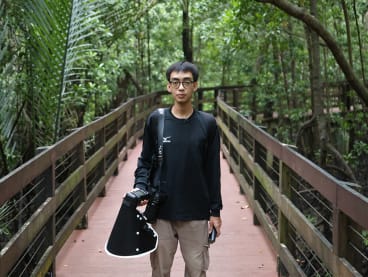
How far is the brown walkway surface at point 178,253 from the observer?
5.65 metres

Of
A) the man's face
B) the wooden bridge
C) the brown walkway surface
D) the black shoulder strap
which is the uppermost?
the man's face

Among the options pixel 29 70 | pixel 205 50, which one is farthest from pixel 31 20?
pixel 205 50

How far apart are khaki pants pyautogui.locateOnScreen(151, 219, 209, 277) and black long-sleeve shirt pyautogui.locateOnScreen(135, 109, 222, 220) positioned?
0.07m

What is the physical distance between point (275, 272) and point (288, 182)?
84 centimetres

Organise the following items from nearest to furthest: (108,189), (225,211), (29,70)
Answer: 1. (29,70)
2. (225,211)
3. (108,189)

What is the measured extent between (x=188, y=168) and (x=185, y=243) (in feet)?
1.52

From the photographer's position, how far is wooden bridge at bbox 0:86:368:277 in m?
3.59

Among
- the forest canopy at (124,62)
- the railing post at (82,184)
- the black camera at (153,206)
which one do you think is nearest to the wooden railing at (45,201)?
the railing post at (82,184)

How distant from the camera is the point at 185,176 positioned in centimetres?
379

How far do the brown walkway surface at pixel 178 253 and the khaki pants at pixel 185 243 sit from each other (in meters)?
1.65

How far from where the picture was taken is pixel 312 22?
6.96 m

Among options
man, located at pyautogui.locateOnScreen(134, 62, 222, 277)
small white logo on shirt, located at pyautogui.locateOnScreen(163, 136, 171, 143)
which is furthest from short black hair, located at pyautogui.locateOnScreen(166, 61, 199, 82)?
small white logo on shirt, located at pyautogui.locateOnScreen(163, 136, 171, 143)

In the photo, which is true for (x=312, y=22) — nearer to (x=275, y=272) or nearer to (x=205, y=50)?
(x=275, y=272)

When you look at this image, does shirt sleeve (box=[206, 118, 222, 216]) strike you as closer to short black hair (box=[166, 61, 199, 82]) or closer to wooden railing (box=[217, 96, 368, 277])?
short black hair (box=[166, 61, 199, 82])
